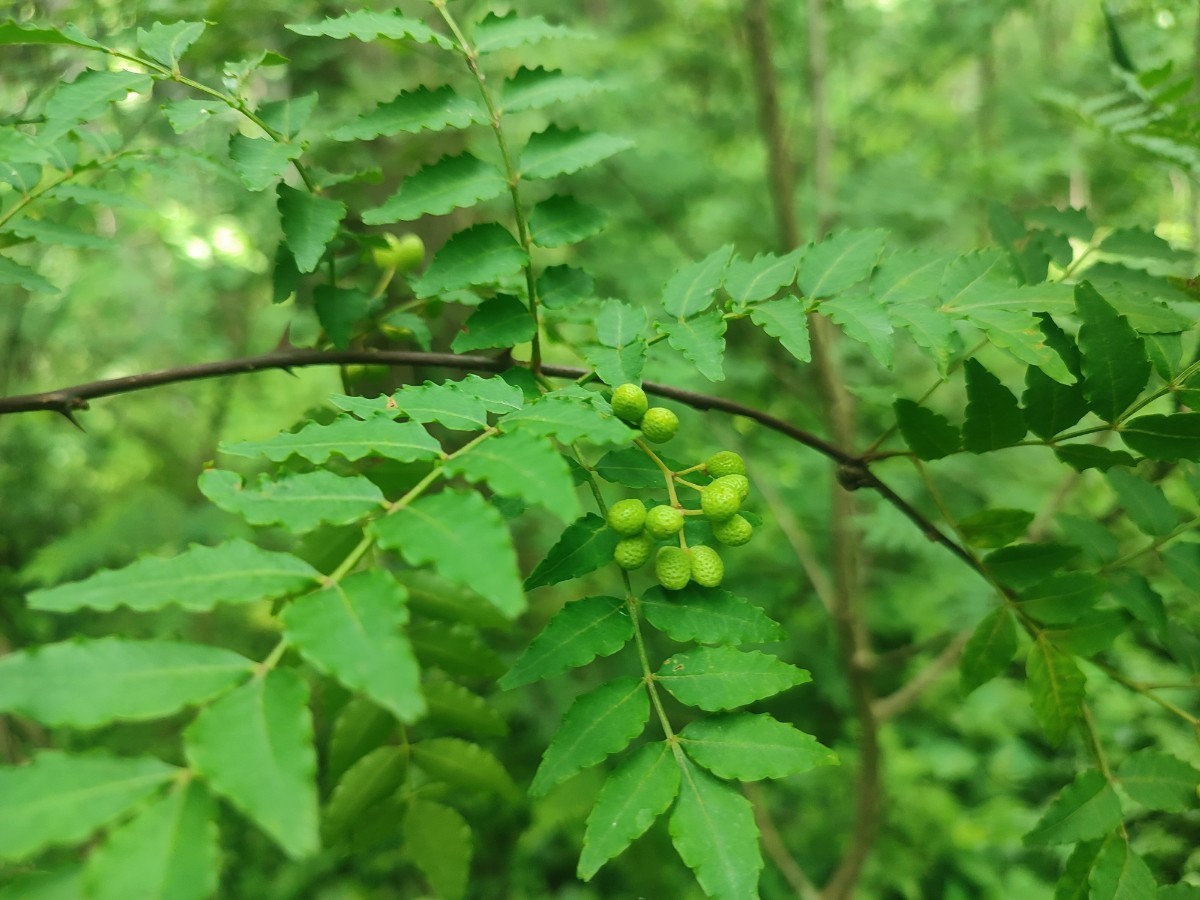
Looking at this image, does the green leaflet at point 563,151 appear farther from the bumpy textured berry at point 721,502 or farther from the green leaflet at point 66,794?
the green leaflet at point 66,794

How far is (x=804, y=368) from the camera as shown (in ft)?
12.1

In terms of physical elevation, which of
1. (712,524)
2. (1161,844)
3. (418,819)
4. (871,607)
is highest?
(712,524)

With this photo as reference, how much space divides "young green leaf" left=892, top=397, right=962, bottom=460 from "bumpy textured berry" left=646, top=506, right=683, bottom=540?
35 centimetres

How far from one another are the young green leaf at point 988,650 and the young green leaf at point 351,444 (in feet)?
2.84

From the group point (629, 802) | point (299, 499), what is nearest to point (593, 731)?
point (629, 802)

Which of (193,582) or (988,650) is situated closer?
(193,582)

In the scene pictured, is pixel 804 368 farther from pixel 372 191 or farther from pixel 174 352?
pixel 174 352

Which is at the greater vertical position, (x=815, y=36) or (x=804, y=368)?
(x=815, y=36)

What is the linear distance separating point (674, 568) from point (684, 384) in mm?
1501

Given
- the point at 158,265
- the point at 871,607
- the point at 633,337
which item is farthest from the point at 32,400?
the point at 158,265

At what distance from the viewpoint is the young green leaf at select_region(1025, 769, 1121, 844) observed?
1.00m

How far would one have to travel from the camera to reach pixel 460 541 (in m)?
0.65

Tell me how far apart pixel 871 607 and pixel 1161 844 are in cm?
224

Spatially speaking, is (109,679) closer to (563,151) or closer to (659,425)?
(659,425)
